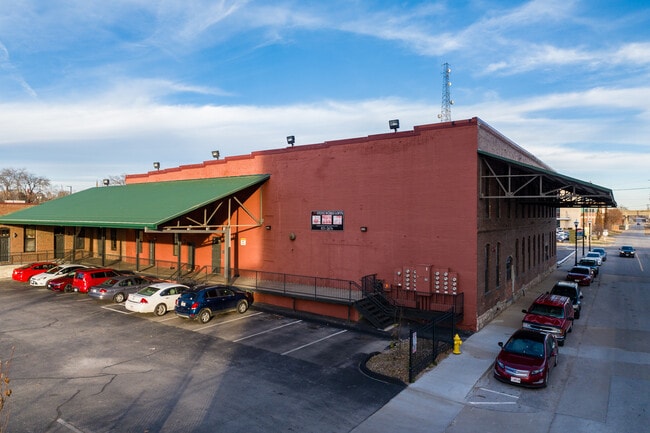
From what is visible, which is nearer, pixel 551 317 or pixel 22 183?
pixel 551 317

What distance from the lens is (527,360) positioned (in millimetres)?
12703

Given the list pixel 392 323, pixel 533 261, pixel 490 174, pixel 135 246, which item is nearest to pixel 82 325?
pixel 392 323

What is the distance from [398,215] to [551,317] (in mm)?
7878

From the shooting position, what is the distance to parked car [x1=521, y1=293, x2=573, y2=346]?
54.4 feet

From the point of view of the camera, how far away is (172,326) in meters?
18.8

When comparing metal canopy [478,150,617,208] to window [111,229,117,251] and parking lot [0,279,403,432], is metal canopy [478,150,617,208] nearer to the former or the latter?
parking lot [0,279,403,432]

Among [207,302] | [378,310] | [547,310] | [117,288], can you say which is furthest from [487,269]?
[117,288]

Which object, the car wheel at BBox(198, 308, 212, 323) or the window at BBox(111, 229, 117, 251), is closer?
the car wheel at BBox(198, 308, 212, 323)

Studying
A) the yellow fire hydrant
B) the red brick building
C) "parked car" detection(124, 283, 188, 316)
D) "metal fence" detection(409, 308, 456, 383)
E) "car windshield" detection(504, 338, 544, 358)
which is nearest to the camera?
Result: "car windshield" detection(504, 338, 544, 358)

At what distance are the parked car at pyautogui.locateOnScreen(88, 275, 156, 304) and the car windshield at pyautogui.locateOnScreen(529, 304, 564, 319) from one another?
2095 cm

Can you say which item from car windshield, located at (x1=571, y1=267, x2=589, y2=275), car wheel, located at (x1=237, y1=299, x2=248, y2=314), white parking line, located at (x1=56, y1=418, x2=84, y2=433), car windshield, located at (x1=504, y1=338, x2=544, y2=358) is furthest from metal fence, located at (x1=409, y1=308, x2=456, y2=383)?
car windshield, located at (x1=571, y1=267, x2=589, y2=275)

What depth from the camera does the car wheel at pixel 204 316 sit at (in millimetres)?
19056

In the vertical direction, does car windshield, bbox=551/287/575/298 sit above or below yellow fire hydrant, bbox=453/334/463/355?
above

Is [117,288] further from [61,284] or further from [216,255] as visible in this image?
[216,255]
